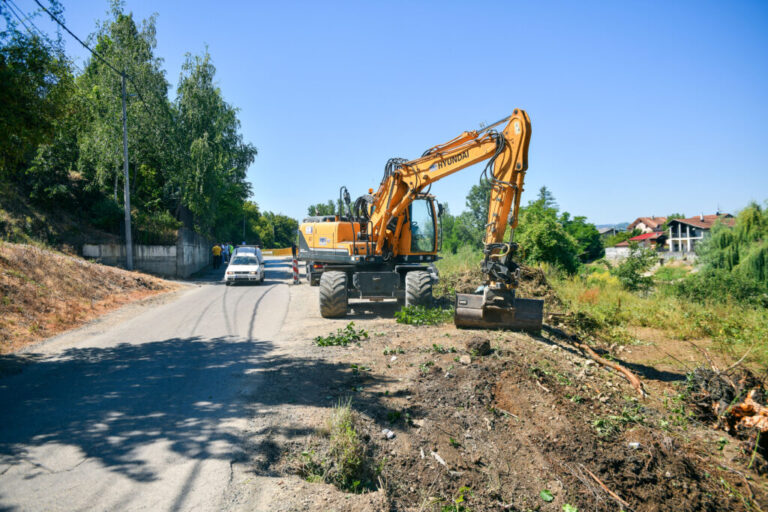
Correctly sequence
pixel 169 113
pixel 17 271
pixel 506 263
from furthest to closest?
pixel 169 113
pixel 17 271
pixel 506 263

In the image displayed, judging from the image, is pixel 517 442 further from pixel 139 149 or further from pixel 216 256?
pixel 216 256

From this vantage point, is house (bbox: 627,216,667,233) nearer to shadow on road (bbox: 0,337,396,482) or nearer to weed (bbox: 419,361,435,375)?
weed (bbox: 419,361,435,375)

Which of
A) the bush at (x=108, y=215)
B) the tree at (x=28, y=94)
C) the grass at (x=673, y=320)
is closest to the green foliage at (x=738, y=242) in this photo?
the grass at (x=673, y=320)

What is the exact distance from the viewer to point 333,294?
11.5 metres

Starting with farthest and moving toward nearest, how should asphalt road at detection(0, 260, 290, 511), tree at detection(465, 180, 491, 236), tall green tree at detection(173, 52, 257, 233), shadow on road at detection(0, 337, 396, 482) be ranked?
tree at detection(465, 180, 491, 236) → tall green tree at detection(173, 52, 257, 233) → shadow on road at detection(0, 337, 396, 482) → asphalt road at detection(0, 260, 290, 511)

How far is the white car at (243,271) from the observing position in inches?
842

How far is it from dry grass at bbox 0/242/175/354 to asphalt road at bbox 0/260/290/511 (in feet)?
3.16

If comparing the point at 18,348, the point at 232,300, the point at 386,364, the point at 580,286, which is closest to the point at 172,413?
the point at 386,364

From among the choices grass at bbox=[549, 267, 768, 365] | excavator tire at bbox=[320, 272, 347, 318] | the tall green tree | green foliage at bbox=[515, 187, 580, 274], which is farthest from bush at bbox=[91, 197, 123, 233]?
grass at bbox=[549, 267, 768, 365]

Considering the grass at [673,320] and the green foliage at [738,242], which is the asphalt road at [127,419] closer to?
the grass at [673,320]

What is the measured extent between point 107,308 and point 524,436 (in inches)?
516

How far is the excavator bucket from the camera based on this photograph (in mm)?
9055

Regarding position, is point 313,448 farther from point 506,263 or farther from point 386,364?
point 506,263

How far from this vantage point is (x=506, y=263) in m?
8.35
